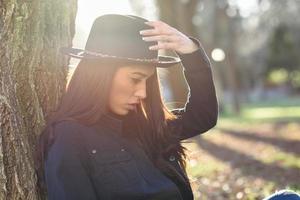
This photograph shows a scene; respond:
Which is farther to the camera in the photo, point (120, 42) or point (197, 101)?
point (197, 101)

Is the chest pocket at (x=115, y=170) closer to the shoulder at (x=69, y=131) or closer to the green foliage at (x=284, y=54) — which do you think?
the shoulder at (x=69, y=131)

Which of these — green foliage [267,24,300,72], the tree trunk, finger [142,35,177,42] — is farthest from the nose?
green foliage [267,24,300,72]

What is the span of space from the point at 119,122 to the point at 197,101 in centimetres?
61

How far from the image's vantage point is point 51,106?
12.3 ft

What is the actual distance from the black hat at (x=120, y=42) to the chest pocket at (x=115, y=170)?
1.54 ft

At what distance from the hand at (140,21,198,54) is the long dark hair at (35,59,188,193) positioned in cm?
20

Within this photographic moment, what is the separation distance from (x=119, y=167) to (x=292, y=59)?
161 ft

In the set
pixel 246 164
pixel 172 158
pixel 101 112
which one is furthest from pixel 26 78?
pixel 246 164

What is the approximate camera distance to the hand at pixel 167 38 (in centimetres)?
343

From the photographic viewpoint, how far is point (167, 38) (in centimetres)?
351

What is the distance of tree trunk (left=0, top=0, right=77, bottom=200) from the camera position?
341 cm

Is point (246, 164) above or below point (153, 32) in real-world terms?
below

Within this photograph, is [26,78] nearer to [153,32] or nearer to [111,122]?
[111,122]

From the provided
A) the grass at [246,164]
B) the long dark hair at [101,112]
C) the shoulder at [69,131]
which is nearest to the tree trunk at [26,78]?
the long dark hair at [101,112]
